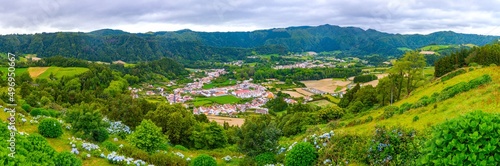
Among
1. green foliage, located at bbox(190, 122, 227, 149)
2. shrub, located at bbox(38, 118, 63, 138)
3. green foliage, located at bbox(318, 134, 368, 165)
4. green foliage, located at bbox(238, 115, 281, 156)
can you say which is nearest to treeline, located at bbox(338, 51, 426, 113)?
green foliage, located at bbox(190, 122, 227, 149)

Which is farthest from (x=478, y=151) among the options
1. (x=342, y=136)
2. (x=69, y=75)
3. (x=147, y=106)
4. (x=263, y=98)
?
(x=69, y=75)

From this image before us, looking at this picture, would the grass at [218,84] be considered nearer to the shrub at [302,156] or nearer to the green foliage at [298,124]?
the green foliage at [298,124]

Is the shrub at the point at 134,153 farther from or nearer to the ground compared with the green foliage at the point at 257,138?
nearer to the ground

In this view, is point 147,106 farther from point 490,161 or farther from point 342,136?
point 490,161

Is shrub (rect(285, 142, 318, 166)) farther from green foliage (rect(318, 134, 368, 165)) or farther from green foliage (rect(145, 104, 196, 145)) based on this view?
green foliage (rect(145, 104, 196, 145))

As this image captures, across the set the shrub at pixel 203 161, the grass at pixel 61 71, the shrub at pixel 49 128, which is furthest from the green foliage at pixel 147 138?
the grass at pixel 61 71
